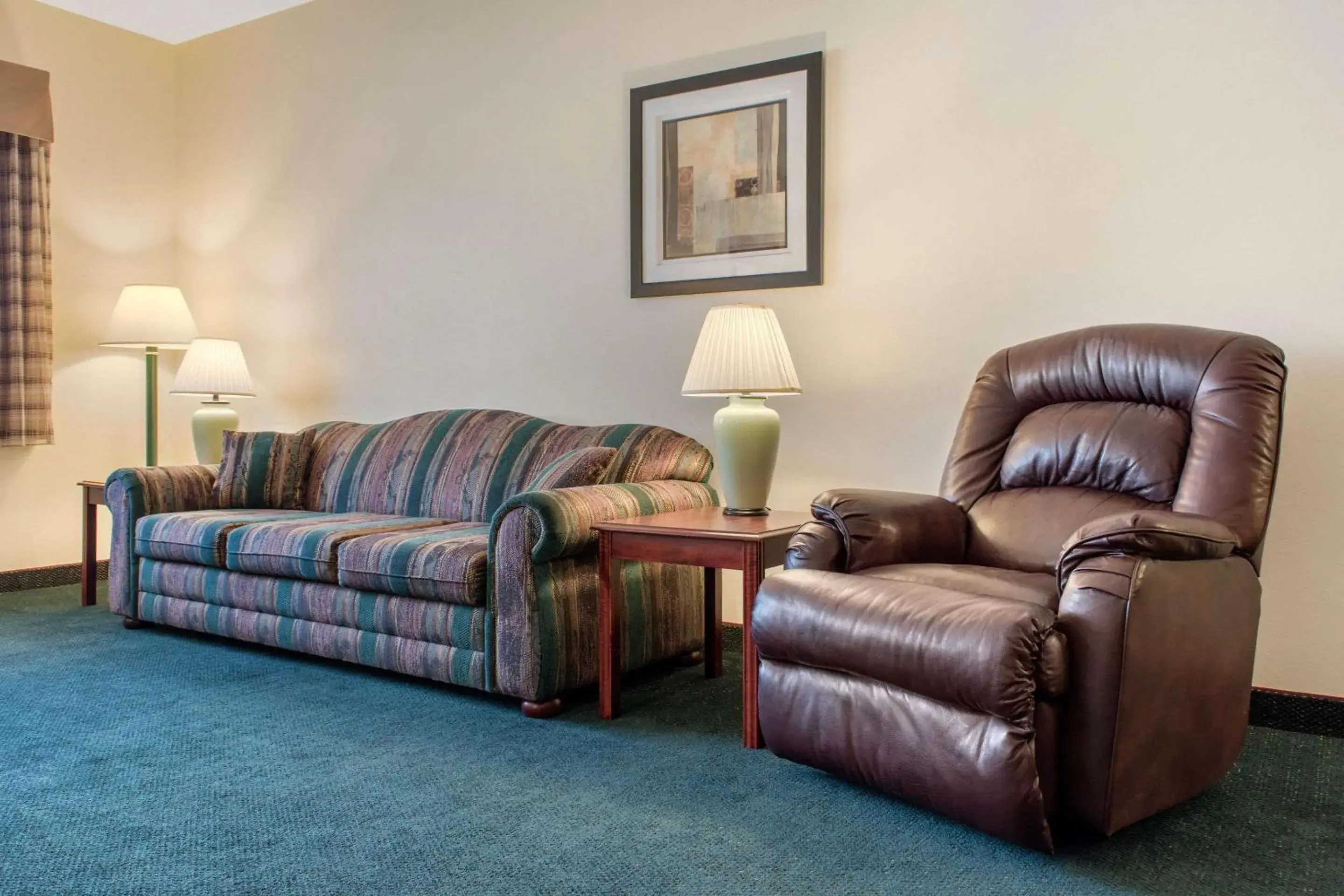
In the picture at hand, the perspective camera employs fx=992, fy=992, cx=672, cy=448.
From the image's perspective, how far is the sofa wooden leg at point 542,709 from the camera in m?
2.61

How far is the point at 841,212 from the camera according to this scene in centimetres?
316

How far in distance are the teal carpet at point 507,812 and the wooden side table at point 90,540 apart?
4.61 feet

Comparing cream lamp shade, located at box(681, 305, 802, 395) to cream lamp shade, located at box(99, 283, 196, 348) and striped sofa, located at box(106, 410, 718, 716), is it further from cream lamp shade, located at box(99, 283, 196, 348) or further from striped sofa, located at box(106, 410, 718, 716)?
cream lamp shade, located at box(99, 283, 196, 348)

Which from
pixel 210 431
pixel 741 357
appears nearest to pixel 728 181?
pixel 741 357

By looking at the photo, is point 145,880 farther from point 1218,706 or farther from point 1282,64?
point 1282,64

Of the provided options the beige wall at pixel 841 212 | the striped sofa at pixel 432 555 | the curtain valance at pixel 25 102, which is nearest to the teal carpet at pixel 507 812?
the striped sofa at pixel 432 555

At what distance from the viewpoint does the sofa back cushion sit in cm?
321

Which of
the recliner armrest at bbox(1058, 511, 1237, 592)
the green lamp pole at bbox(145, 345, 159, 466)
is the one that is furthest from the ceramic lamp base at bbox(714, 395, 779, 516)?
the green lamp pole at bbox(145, 345, 159, 466)

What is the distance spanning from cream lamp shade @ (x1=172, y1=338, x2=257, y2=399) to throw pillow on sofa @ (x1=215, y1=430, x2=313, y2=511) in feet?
1.39

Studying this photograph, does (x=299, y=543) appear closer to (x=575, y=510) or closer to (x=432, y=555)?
(x=432, y=555)

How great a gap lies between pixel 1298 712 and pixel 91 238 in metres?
5.19

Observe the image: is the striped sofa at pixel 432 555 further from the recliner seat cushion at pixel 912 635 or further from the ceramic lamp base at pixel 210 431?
the recliner seat cushion at pixel 912 635

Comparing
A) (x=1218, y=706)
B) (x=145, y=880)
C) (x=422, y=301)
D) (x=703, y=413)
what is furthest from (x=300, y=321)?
(x=1218, y=706)

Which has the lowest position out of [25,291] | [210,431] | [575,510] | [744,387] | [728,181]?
[575,510]
